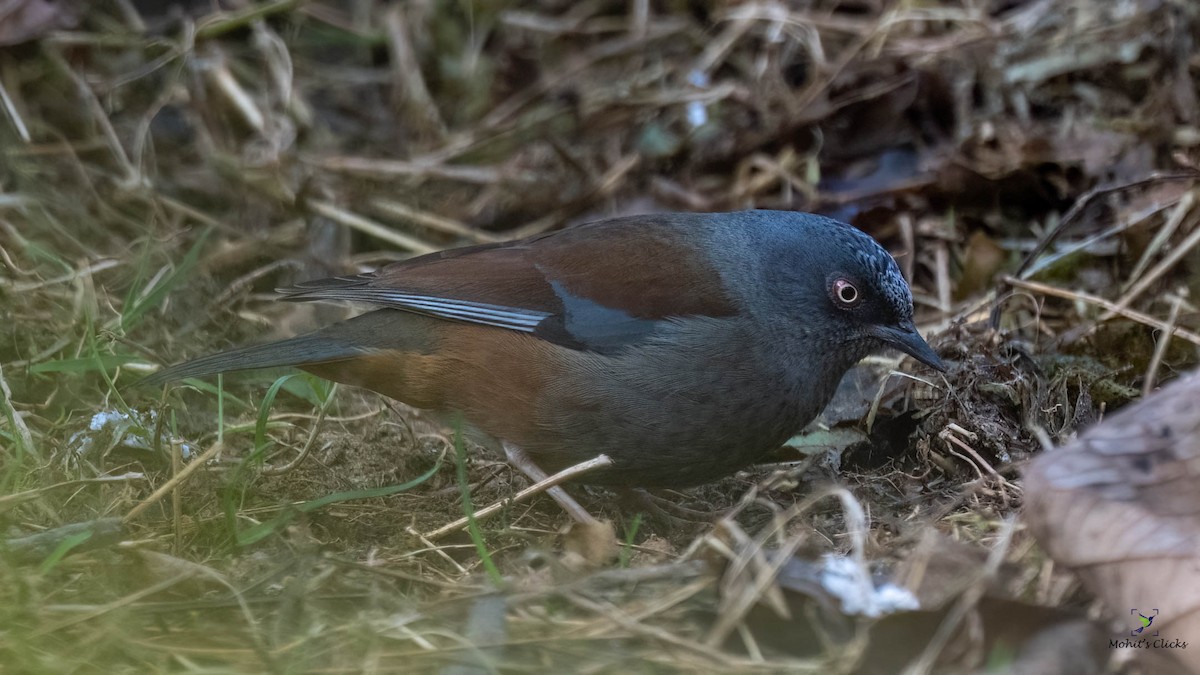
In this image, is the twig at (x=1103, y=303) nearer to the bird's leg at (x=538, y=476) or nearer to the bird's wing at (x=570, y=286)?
the bird's wing at (x=570, y=286)

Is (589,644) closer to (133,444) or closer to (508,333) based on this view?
(508,333)

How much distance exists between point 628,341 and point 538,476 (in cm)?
57

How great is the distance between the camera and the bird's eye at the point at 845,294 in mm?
4223

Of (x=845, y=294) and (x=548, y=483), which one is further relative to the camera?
(x=845, y=294)

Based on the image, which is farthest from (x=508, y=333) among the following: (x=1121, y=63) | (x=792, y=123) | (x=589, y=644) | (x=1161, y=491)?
(x=1121, y=63)

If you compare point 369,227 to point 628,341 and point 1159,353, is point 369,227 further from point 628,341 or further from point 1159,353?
point 1159,353

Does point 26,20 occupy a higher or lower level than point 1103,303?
lower

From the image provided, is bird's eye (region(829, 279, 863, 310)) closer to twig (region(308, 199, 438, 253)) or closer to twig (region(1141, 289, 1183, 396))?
twig (region(1141, 289, 1183, 396))

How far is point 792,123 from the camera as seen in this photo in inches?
248

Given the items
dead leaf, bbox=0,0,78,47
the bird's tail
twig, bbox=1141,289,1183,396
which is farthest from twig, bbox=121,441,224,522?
dead leaf, bbox=0,0,78,47

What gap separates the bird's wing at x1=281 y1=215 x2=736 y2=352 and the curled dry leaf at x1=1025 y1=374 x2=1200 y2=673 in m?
1.65

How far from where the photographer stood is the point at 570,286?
4.23 meters

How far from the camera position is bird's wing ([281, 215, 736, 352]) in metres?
4.15

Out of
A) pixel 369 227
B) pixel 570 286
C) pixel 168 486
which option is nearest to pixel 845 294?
pixel 570 286
